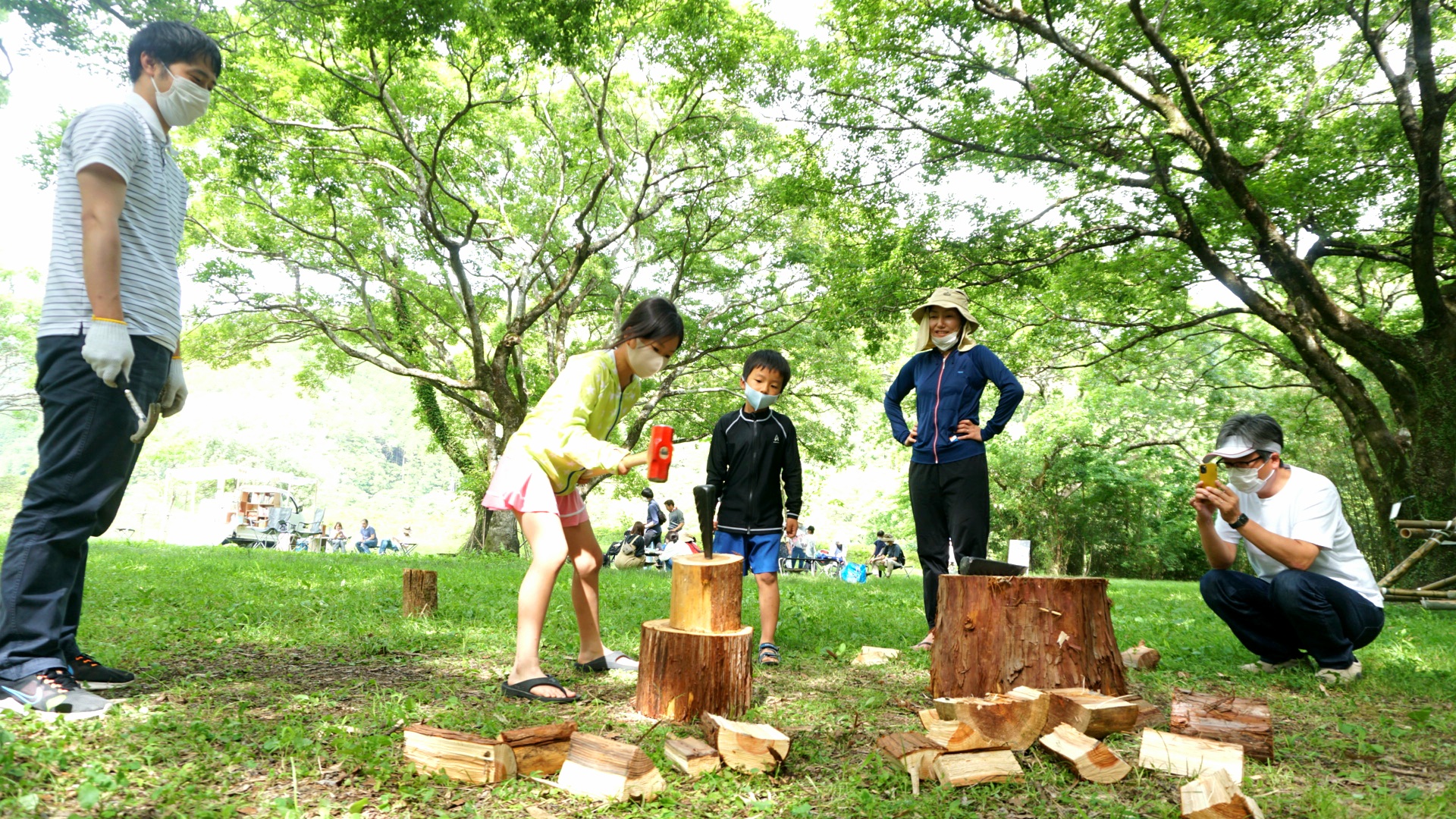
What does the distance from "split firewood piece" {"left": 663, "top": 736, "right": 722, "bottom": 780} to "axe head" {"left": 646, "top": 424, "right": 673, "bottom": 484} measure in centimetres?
91

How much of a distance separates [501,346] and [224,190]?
6635 mm

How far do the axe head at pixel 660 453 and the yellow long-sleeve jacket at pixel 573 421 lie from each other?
10.2 inches

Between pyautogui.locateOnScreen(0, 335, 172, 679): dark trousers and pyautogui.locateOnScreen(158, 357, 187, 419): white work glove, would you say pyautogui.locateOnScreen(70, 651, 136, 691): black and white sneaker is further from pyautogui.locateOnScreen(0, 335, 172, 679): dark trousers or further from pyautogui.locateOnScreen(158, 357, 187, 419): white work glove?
pyautogui.locateOnScreen(158, 357, 187, 419): white work glove

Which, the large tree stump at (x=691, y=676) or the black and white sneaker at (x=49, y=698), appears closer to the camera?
the black and white sneaker at (x=49, y=698)

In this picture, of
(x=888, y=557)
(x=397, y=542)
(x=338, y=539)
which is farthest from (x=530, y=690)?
(x=397, y=542)

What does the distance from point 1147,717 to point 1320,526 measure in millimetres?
1629

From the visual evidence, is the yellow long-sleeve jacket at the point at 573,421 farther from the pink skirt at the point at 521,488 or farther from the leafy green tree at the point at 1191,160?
the leafy green tree at the point at 1191,160

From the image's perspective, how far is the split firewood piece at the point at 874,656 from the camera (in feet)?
15.4

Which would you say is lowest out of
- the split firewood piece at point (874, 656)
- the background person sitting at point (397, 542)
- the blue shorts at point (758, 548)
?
the background person sitting at point (397, 542)

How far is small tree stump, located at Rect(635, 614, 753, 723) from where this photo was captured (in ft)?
10.6

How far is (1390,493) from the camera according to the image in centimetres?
1166

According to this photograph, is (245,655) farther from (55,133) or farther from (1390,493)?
(55,133)

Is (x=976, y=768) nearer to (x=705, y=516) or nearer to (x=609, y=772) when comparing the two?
(x=609, y=772)

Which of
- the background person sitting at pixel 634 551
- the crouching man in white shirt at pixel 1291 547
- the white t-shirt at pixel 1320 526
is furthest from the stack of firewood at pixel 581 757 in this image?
the background person sitting at pixel 634 551
